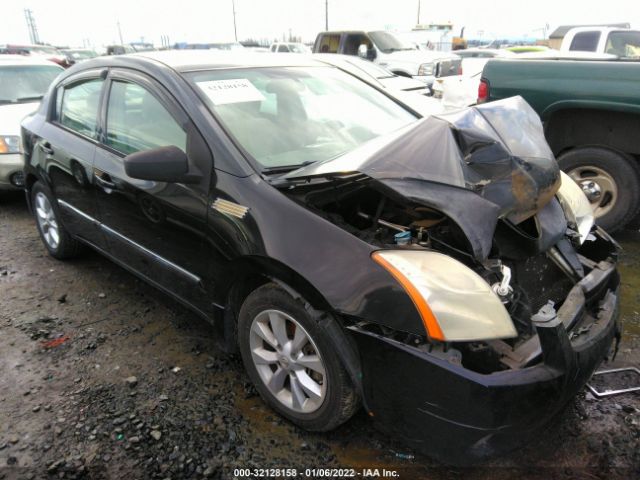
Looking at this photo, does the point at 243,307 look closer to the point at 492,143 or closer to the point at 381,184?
the point at 381,184

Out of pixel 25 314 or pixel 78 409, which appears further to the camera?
pixel 25 314

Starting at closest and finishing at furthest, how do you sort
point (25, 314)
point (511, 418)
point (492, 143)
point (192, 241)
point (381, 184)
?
point (511, 418)
point (381, 184)
point (492, 143)
point (192, 241)
point (25, 314)

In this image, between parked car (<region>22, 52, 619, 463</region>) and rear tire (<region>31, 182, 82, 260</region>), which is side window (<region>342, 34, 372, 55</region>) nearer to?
rear tire (<region>31, 182, 82, 260</region>)

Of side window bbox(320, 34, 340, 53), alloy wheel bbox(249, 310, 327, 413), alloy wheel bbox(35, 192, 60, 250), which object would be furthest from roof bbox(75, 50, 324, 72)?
side window bbox(320, 34, 340, 53)

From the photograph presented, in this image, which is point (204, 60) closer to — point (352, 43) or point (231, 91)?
point (231, 91)

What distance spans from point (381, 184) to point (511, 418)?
3.21ft

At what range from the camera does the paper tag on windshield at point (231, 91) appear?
261 cm

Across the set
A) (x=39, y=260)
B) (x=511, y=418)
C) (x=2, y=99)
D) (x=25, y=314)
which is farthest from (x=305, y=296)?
(x=2, y=99)

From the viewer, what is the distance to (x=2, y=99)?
21.3 feet

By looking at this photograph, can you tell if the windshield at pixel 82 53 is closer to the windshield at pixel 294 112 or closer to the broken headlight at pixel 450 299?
the windshield at pixel 294 112

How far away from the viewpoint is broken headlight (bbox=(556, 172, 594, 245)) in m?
2.64

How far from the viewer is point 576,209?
9.04 ft

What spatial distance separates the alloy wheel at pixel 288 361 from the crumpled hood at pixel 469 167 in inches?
27.2

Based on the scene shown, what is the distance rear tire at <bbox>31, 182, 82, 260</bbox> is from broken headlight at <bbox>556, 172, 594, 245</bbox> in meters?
3.57
